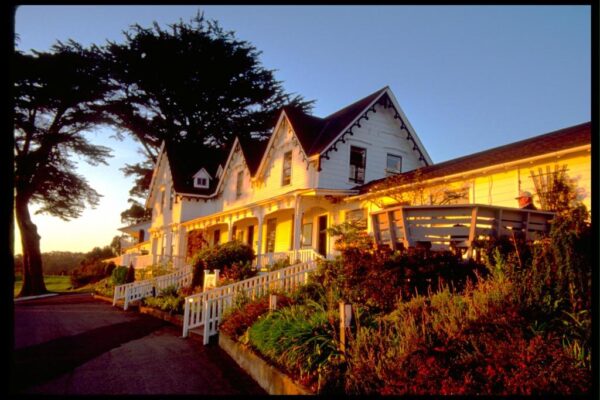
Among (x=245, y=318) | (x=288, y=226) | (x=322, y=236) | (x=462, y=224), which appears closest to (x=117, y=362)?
(x=245, y=318)

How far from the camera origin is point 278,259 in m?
17.0

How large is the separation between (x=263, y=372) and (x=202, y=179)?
2487 cm

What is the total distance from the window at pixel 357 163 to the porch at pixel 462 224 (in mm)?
10557

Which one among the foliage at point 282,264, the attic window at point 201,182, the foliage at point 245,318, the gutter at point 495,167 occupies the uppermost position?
the attic window at point 201,182

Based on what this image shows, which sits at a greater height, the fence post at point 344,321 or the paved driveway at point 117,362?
the fence post at point 344,321

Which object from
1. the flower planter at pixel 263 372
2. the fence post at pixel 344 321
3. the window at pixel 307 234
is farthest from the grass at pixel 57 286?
the fence post at pixel 344 321

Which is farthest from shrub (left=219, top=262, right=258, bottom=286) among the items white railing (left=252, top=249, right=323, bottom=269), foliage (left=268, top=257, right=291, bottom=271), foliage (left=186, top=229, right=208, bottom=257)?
foliage (left=186, top=229, right=208, bottom=257)

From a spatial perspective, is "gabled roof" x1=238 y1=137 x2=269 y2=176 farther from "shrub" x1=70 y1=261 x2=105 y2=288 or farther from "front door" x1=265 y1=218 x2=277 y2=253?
"shrub" x1=70 y1=261 x2=105 y2=288

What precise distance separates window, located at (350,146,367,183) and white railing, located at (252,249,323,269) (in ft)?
15.5

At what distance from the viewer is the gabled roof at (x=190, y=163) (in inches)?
1162

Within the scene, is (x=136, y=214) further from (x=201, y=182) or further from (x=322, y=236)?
(x=322, y=236)

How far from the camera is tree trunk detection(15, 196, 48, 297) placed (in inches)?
1000

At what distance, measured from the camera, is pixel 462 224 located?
8.91 meters

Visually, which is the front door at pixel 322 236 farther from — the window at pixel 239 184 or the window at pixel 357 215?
the window at pixel 239 184
